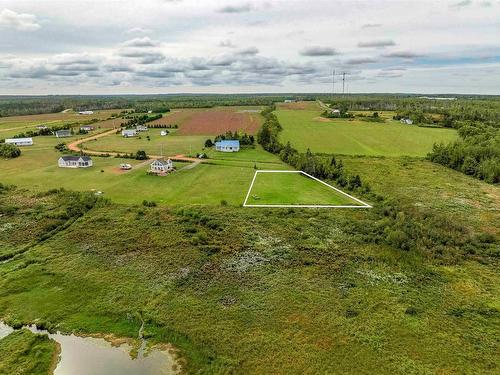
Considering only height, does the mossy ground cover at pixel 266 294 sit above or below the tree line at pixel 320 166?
below

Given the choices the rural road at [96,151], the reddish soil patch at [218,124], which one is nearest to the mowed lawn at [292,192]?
the rural road at [96,151]

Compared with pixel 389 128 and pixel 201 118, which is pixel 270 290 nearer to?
pixel 389 128

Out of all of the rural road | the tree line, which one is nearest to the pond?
the tree line

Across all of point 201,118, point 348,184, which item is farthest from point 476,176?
point 201,118

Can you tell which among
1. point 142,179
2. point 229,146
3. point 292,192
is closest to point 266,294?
point 292,192

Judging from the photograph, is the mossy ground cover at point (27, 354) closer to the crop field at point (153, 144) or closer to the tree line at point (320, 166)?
the tree line at point (320, 166)

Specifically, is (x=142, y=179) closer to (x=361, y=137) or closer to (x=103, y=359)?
(x=103, y=359)
